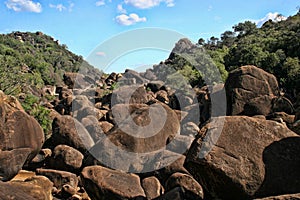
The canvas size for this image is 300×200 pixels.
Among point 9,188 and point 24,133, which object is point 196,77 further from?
point 9,188

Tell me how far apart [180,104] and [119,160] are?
65.8 ft

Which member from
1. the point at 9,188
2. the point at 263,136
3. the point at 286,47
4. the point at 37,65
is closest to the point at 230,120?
the point at 263,136

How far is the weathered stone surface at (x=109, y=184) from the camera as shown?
10.2 meters

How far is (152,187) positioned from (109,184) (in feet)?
4.94

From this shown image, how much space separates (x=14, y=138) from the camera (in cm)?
1355

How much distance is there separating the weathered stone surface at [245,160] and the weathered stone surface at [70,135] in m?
10.9

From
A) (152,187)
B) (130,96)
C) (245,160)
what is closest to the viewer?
(245,160)

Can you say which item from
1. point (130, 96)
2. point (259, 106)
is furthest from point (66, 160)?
point (130, 96)

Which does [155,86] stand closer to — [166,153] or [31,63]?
[166,153]

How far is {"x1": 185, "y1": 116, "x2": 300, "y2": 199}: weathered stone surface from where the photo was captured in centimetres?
760

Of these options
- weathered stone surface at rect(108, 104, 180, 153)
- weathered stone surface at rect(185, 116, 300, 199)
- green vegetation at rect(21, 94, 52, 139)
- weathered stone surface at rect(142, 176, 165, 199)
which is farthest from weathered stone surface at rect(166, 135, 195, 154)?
green vegetation at rect(21, 94, 52, 139)

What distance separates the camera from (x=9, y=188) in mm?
7074

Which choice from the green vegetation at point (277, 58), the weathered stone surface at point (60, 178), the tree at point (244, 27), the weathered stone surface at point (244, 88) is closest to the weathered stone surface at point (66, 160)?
the weathered stone surface at point (60, 178)

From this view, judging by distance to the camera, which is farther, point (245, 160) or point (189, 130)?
point (189, 130)
